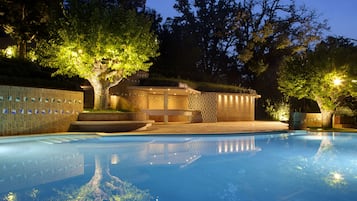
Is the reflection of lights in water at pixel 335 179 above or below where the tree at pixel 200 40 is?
below

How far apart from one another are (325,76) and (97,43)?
36.9 feet

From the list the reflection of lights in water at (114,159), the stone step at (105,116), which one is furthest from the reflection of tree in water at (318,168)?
the stone step at (105,116)

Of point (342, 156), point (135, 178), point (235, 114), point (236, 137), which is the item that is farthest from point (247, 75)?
point (135, 178)

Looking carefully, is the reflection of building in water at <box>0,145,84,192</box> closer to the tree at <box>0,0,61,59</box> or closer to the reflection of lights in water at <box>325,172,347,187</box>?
the reflection of lights in water at <box>325,172,347,187</box>

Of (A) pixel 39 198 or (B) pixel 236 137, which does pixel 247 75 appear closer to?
(B) pixel 236 137

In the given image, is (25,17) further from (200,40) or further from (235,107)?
(200,40)

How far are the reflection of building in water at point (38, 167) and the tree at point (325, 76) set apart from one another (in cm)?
1305

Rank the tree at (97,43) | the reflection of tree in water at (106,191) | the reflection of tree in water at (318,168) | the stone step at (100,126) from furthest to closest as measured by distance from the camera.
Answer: the stone step at (100,126)
the tree at (97,43)
the reflection of tree in water at (318,168)
the reflection of tree in water at (106,191)

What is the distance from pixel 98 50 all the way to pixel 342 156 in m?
9.71

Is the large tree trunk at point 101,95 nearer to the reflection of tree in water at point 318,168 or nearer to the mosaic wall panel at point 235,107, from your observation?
the reflection of tree in water at point 318,168

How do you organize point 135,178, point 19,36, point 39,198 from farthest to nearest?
point 19,36, point 135,178, point 39,198

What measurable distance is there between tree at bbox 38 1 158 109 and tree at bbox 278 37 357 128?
27.2 feet

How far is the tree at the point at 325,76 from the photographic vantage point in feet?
54.3

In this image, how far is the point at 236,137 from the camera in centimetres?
1352
